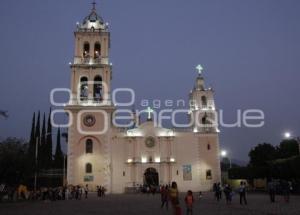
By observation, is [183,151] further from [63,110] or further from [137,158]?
[63,110]

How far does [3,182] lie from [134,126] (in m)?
22.4

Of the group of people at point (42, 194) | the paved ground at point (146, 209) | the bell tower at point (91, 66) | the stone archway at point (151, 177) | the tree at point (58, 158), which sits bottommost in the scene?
the paved ground at point (146, 209)

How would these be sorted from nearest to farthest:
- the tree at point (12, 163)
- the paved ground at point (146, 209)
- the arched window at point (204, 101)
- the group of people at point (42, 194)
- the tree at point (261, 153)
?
the paved ground at point (146, 209), the tree at point (12, 163), the group of people at point (42, 194), the arched window at point (204, 101), the tree at point (261, 153)

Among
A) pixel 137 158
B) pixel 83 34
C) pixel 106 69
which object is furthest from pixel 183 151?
pixel 83 34

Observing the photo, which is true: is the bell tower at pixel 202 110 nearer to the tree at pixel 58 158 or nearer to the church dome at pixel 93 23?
the church dome at pixel 93 23

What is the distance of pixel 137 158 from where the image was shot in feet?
168

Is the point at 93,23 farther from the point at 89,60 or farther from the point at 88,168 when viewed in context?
the point at 88,168

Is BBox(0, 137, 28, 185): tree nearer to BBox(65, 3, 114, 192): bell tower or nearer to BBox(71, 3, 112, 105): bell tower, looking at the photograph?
BBox(65, 3, 114, 192): bell tower

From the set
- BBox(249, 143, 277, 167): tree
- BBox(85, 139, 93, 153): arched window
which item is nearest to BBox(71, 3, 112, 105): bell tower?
BBox(85, 139, 93, 153): arched window

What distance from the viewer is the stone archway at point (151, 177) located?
170 feet

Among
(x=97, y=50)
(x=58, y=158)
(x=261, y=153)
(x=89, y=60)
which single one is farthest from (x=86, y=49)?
(x=261, y=153)

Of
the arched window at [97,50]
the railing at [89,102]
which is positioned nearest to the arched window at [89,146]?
the railing at [89,102]

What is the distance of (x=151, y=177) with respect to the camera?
171ft

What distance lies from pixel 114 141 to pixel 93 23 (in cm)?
1550
